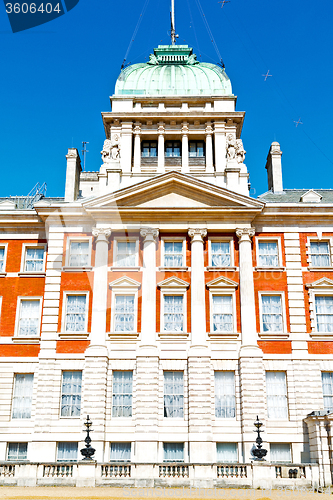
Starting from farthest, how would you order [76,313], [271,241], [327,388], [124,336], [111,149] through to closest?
[111,149], [271,241], [76,313], [124,336], [327,388]

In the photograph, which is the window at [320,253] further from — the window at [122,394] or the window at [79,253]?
the window at [79,253]

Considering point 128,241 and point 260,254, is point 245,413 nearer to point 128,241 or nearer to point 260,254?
point 260,254

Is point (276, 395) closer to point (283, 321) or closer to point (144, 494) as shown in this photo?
point (283, 321)

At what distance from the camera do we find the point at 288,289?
40.1m

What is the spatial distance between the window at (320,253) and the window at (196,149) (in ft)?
35.1

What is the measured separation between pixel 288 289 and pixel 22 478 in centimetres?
2005

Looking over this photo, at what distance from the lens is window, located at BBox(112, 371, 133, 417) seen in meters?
37.2

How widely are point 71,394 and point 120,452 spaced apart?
458 centimetres

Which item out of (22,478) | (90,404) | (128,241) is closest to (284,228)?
(128,241)

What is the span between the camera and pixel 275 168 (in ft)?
157

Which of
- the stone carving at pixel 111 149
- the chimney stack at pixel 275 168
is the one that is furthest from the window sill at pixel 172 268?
the chimney stack at pixel 275 168

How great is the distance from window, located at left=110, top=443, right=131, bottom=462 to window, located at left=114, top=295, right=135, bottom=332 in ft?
22.7

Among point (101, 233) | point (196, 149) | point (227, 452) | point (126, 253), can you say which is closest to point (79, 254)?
point (101, 233)

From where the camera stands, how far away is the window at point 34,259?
41750 mm
